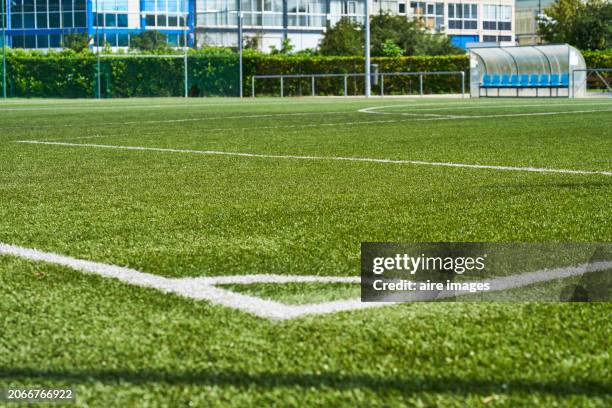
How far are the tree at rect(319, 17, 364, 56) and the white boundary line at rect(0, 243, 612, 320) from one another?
4736cm

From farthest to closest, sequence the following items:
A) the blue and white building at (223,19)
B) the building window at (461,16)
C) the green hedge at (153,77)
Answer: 1. the building window at (461,16)
2. the blue and white building at (223,19)
3. the green hedge at (153,77)

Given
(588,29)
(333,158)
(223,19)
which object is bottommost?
(333,158)

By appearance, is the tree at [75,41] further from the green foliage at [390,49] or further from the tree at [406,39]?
the green foliage at [390,49]

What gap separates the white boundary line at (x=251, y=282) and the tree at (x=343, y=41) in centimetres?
4736

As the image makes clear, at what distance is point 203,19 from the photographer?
65.9 m

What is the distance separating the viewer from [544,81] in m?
35.6

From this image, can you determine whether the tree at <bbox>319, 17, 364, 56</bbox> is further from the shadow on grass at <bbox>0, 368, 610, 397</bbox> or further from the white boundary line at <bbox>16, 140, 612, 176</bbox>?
the shadow on grass at <bbox>0, 368, 610, 397</bbox>

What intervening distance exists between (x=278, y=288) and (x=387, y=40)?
5018 centimetres

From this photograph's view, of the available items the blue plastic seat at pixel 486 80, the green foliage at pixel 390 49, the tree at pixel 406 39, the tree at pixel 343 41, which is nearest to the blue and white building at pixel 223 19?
the tree at pixel 343 41

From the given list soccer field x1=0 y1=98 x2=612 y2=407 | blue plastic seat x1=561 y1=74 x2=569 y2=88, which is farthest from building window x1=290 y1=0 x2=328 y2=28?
soccer field x1=0 y1=98 x2=612 y2=407

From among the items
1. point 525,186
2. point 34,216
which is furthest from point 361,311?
point 525,186

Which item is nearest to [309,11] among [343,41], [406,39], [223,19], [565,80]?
[223,19]

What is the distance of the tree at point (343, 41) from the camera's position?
50447mm

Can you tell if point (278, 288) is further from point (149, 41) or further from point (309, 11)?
point (309, 11)
